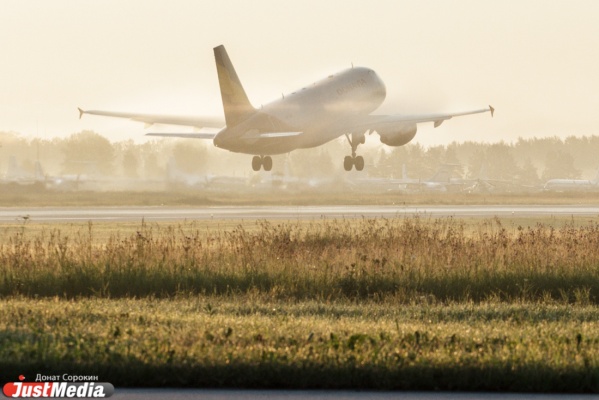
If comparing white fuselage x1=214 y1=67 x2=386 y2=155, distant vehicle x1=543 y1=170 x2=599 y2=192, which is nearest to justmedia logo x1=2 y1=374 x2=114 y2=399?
white fuselage x1=214 y1=67 x2=386 y2=155

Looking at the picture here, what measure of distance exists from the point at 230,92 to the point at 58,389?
4427 cm

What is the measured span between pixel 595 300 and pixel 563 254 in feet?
11.7

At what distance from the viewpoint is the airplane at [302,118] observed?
53906 millimetres

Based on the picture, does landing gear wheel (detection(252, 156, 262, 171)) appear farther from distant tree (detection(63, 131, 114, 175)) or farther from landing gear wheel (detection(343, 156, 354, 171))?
distant tree (detection(63, 131, 114, 175))

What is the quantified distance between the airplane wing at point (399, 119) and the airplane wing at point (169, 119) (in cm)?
861

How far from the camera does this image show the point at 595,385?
11.7 metres

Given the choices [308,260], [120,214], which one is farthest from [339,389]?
[120,214]

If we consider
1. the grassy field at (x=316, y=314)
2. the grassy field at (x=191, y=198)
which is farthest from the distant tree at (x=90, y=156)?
the grassy field at (x=316, y=314)

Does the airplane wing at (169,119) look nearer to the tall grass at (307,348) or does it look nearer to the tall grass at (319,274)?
the tall grass at (319,274)

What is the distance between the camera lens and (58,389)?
36.7 ft

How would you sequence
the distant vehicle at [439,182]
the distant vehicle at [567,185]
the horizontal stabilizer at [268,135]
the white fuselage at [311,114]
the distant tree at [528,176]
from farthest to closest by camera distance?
the distant tree at [528,176]
the distant vehicle at [567,185]
the distant vehicle at [439,182]
the white fuselage at [311,114]
the horizontal stabilizer at [268,135]

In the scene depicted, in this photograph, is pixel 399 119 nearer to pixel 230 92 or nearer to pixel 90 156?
pixel 230 92

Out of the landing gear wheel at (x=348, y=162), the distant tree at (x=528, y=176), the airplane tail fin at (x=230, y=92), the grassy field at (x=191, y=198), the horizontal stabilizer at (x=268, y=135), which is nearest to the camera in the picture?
the horizontal stabilizer at (x=268, y=135)

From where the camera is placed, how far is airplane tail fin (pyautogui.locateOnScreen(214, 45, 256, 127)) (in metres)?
54.1
